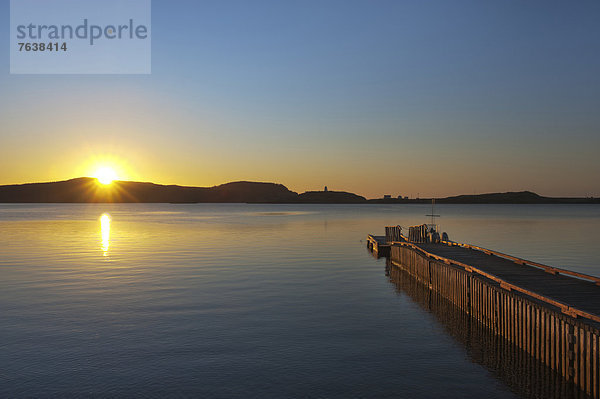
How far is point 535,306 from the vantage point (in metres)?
14.8

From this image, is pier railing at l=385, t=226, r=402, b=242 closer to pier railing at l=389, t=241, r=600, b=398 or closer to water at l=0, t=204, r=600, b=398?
water at l=0, t=204, r=600, b=398

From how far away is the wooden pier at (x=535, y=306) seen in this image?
12.4 meters

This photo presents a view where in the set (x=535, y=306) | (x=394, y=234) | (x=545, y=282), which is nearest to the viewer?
(x=535, y=306)

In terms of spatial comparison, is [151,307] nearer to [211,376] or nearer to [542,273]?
[211,376]

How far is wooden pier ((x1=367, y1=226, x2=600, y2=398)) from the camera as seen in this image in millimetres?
12406

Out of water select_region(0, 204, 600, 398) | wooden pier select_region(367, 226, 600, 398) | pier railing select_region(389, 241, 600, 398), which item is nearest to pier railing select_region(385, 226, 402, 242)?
water select_region(0, 204, 600, 398)

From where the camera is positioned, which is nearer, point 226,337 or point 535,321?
point 535,321

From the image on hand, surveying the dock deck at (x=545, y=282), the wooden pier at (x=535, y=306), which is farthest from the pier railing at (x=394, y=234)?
the wooden pier at (x=535, y=306)

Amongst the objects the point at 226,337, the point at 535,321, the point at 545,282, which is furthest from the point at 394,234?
the point at 535,321

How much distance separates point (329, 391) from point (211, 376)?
352 centimetres

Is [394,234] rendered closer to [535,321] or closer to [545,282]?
[545,282]

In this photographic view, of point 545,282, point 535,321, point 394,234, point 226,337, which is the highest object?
point 394,234

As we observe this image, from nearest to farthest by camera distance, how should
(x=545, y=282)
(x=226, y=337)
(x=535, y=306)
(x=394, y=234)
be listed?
(x=535, y=306) < (x=226, y=337) < (x=545, y=282) < (x=394, y=234)

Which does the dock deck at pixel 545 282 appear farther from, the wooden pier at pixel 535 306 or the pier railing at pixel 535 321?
the pier railing at pixel 535 321
